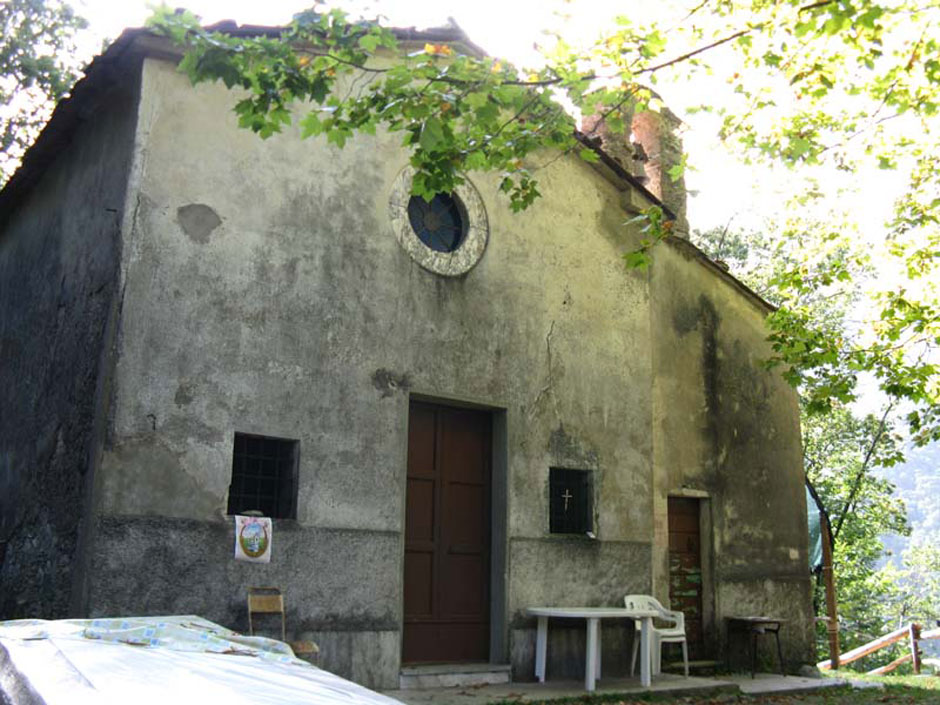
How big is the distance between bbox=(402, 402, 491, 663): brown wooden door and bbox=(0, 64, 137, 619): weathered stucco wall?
3.07 metres

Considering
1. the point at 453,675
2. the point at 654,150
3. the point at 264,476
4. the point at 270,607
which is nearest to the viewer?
the point at 270,607

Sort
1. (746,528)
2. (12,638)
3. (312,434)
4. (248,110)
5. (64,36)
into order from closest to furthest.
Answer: (12,638) < (248,110) < (312,434) < (746,528) < (64,36)

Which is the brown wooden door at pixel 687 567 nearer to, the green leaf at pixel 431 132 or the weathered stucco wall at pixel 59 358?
the green leaf at pixel 431 132

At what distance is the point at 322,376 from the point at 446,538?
221cm

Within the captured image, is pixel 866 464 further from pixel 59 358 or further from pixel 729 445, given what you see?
pixel 59 358

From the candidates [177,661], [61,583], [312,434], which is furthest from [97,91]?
[177,661]

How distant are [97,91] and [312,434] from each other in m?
3.66

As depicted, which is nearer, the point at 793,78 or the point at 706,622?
the point at 793,78

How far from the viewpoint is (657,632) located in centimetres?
1012

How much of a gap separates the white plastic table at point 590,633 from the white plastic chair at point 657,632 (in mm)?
545

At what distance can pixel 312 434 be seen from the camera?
7984 millimetres

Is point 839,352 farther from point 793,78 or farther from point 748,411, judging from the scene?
point 793,78

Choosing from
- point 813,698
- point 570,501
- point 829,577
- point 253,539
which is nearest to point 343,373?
point 253,539

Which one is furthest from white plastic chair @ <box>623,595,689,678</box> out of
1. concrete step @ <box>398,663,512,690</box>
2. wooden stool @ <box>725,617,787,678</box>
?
concrete step @ <box>398,663,512,690</box>
